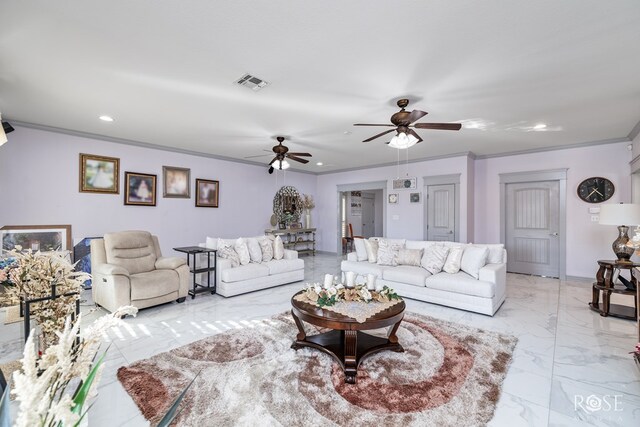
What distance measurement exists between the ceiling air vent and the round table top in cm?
222

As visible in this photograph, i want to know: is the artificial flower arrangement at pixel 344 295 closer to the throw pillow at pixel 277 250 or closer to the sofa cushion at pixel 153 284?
the sofa cushion at pixel 153 284

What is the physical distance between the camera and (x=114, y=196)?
16.9 ft

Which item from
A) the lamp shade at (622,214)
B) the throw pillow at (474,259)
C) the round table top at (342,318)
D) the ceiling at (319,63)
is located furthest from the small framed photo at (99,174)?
the lamp shade at (622,214)

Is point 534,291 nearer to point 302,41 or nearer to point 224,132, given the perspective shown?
point 302,41

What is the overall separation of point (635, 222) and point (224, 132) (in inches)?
220

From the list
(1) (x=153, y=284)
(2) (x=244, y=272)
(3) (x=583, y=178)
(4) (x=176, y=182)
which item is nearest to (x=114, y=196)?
(4) (x=176, y=182)

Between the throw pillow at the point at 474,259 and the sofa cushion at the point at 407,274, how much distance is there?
1.71ft

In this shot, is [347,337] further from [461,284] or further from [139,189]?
[139,189]

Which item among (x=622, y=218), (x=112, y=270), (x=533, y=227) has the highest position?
(x=622, y=218)

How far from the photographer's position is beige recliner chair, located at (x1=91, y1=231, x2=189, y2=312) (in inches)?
140

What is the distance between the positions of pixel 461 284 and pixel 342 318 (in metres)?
2.18

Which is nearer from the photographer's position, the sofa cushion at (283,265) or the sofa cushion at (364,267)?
the sofa cushion at (364,267)

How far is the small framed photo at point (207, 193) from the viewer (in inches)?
248

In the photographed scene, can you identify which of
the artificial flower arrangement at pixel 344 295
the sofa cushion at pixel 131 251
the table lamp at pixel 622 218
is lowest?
the artificial flower arrangement at pixel 344 295
